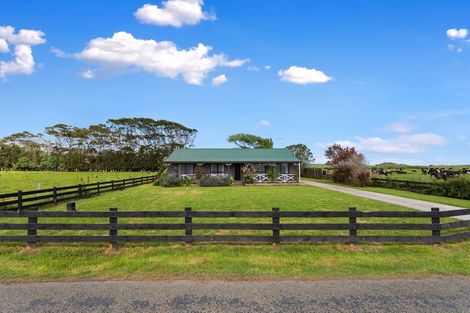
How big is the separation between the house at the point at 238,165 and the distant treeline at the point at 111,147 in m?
30.2

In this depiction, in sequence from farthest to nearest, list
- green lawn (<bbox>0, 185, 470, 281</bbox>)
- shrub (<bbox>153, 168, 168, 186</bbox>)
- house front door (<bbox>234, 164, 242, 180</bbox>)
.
Answer: house front door (<bbox>234, 164, 242, 180</bbox>), shrub (<bbox>153, 168, 168, 186</bbox>), green lawn (<bbox>0, 185, 470, 281</bbox>)

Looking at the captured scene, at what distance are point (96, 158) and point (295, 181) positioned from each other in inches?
2103

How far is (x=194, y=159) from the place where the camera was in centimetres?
3466

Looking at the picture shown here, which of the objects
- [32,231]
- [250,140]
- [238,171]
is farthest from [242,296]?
[250,140]

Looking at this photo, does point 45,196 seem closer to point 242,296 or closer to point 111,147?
point 242,296

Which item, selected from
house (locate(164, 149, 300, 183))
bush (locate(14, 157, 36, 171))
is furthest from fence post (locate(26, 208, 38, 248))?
bush (locate(14, 157, 36, 171))

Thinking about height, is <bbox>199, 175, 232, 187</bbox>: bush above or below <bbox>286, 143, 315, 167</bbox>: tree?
below

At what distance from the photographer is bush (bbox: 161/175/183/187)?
30.0 m

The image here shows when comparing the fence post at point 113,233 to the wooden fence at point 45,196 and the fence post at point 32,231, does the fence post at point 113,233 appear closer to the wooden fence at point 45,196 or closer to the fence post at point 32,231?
the fence post at point 32,231

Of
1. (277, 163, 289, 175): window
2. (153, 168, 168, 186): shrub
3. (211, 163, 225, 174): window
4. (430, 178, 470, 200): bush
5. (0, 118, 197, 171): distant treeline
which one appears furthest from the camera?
(0, 118, 197, 171): distant treeline

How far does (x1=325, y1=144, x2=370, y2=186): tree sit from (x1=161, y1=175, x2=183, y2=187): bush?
17.4 metres

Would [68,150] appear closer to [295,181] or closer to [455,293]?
[295,181]

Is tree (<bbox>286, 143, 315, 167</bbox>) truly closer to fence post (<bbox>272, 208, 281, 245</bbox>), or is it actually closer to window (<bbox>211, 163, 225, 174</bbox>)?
window (<bbox>211, 163, 225, 174</bbox>)

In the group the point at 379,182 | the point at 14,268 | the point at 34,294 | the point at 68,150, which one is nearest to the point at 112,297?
the point at 34,294
